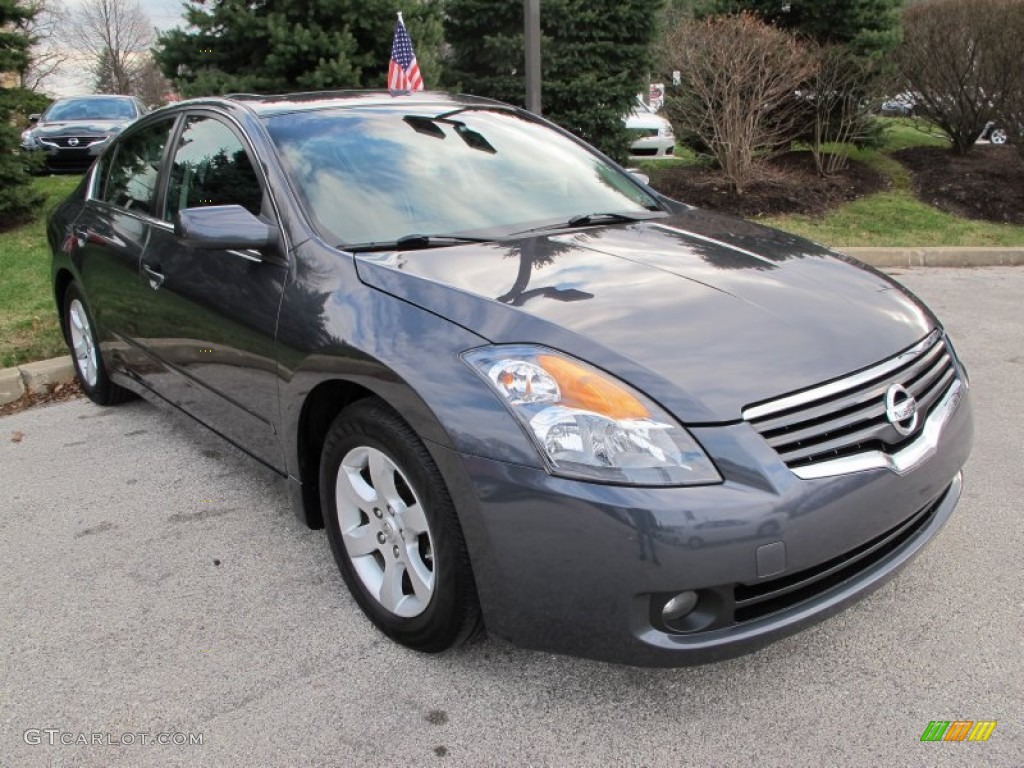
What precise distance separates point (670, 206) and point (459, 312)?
166 cm

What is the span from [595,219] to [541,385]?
1311mm

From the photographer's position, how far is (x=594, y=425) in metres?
2.00

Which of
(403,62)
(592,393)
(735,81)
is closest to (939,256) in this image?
(735,81)

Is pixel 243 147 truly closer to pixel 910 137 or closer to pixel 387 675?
pixel 387 675

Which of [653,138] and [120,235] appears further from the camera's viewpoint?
[653,138]

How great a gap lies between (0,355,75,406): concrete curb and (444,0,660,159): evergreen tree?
6561 mm

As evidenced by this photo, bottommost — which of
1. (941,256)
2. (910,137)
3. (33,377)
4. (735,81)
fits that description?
(33,377)

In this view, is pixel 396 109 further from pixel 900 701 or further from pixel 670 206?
pixel 900 701

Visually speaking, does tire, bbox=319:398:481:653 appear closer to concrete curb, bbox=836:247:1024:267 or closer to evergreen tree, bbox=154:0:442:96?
concrete curb, bbox=836:247:1024:267

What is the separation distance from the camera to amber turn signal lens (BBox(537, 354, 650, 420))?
201cm

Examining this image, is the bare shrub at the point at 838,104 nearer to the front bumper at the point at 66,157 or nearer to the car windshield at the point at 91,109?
the front bumper at the point at 66,157

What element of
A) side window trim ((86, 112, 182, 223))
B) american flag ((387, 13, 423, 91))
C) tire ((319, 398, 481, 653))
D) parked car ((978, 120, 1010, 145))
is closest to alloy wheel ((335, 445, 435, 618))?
tire ((319, 398, 481, 653))

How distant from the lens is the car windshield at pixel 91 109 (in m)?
15.5

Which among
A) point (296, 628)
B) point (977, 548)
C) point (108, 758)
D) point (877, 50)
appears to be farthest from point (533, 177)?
point (877, 50)
